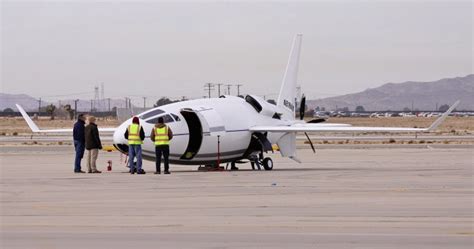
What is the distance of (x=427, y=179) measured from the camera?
2858cm

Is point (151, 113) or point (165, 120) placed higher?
point (151, 113)

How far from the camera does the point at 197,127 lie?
34.3 meters

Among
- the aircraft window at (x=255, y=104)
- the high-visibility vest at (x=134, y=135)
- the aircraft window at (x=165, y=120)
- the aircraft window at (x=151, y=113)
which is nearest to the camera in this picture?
the high-visibility vest at (x=134, y=135)

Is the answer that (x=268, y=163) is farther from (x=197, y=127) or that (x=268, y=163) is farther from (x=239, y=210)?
(x=239, y=210)

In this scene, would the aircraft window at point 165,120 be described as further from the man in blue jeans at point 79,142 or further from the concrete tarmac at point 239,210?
the man in blue jeans at point 79,142

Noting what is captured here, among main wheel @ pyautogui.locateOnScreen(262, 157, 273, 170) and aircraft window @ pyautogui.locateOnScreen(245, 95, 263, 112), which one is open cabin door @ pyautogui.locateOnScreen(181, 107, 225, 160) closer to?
main wheel @ pyautogui.locateOnScreen(262, 157, 273, 170)

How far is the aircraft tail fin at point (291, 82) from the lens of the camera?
40.5 meters

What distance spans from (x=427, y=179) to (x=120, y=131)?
9977 mm

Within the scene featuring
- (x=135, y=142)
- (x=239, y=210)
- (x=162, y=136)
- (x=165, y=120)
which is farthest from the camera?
(x=165, y=120)

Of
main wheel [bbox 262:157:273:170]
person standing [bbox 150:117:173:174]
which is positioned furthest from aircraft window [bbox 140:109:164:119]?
main wheel [bbox 262:157:273:170]

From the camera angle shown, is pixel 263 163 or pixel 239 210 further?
pixel 263 163

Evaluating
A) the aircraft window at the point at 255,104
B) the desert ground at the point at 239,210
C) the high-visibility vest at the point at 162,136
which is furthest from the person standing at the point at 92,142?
the aircraft window at the point at 255,104

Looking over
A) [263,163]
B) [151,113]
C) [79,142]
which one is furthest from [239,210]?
[263,163]

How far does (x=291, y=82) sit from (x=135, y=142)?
35.9 ft
